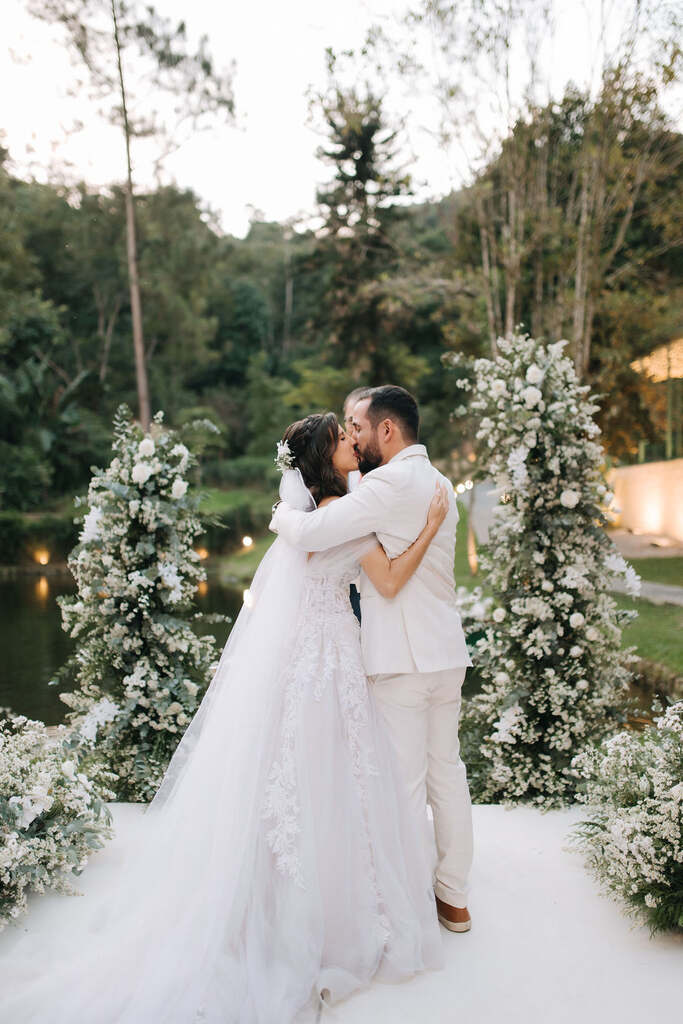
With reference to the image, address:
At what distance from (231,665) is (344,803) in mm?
589

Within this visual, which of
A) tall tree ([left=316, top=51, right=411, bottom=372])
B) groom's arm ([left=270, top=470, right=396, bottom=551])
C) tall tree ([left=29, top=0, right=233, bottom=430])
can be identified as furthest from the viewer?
tall tree ([left=316, top=51, right=411, bottom=372])

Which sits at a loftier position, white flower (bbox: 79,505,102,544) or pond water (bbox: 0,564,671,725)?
white flower (bbox: 79,505,102,544)

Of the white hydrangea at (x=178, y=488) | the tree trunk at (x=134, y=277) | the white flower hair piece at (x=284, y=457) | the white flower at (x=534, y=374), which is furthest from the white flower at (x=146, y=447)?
the tree trunk at (x=134, y=277)

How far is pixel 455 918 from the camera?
8.97 ft

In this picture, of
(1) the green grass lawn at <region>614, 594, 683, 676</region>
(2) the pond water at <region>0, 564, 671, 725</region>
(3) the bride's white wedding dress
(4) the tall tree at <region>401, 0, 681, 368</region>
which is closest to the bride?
(3) the bride's white wedding dress

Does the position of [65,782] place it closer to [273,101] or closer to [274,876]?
[274,876]

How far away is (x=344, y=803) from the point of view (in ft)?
8.13

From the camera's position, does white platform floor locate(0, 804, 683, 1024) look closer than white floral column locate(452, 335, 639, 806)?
Yes

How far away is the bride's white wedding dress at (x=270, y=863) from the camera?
7.26 feet

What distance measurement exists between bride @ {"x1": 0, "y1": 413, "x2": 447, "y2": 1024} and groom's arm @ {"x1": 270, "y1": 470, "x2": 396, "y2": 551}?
12 cm

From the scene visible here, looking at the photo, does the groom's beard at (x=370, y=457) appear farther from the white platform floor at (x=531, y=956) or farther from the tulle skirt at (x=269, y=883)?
the white platform floor at (x=531, y=956)

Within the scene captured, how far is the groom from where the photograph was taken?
8.30 feet

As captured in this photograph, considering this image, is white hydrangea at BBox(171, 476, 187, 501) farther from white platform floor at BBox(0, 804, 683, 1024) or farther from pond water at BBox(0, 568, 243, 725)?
pond water at BBox(0, 568, 243, 725)

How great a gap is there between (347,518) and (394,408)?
47 centimetres
